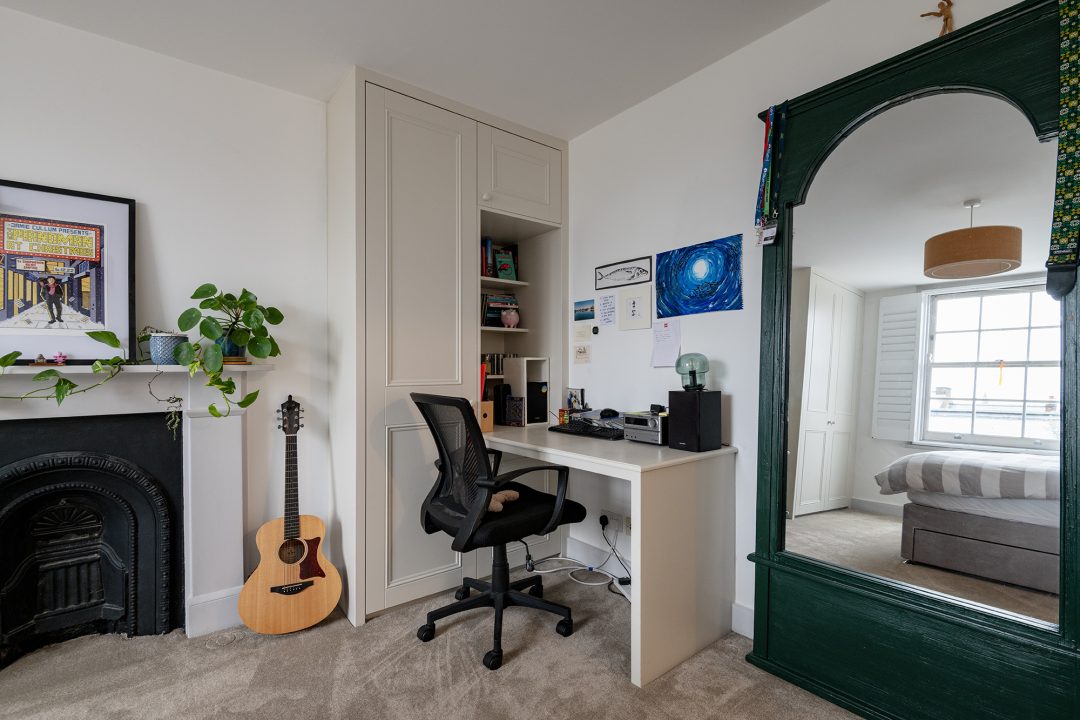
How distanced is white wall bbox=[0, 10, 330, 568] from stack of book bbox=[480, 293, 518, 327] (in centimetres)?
91

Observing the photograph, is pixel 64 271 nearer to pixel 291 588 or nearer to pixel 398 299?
pixel 398 299

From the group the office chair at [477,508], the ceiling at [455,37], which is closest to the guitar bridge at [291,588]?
the office chair at [477,508]

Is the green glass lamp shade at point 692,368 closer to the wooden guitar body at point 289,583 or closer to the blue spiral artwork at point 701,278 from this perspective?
the blue spiral artwork at point 701,278

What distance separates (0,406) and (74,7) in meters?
1.60

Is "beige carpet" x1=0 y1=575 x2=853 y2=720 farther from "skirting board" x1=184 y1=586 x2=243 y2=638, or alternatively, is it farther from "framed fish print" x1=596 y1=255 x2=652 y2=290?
"framed fish print" x1=596 y1=255 x2=652 y2=290

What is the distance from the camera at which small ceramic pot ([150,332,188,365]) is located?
2.08 metres

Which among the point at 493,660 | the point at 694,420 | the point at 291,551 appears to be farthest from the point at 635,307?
the point at 291,551

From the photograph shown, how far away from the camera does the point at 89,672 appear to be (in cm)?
188

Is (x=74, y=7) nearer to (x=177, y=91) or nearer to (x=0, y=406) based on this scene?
(x=177, y=91)

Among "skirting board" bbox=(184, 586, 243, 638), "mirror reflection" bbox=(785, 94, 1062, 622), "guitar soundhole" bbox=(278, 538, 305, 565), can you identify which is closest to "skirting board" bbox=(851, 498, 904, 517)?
"mirror reflection" bbox=(785, 94, 1062, 622)

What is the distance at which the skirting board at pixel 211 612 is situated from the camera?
2.15 m

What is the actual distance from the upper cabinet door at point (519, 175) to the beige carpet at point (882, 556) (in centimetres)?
211

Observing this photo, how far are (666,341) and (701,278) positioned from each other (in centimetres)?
36

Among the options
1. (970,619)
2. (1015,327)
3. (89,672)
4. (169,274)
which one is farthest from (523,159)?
(89,672)
